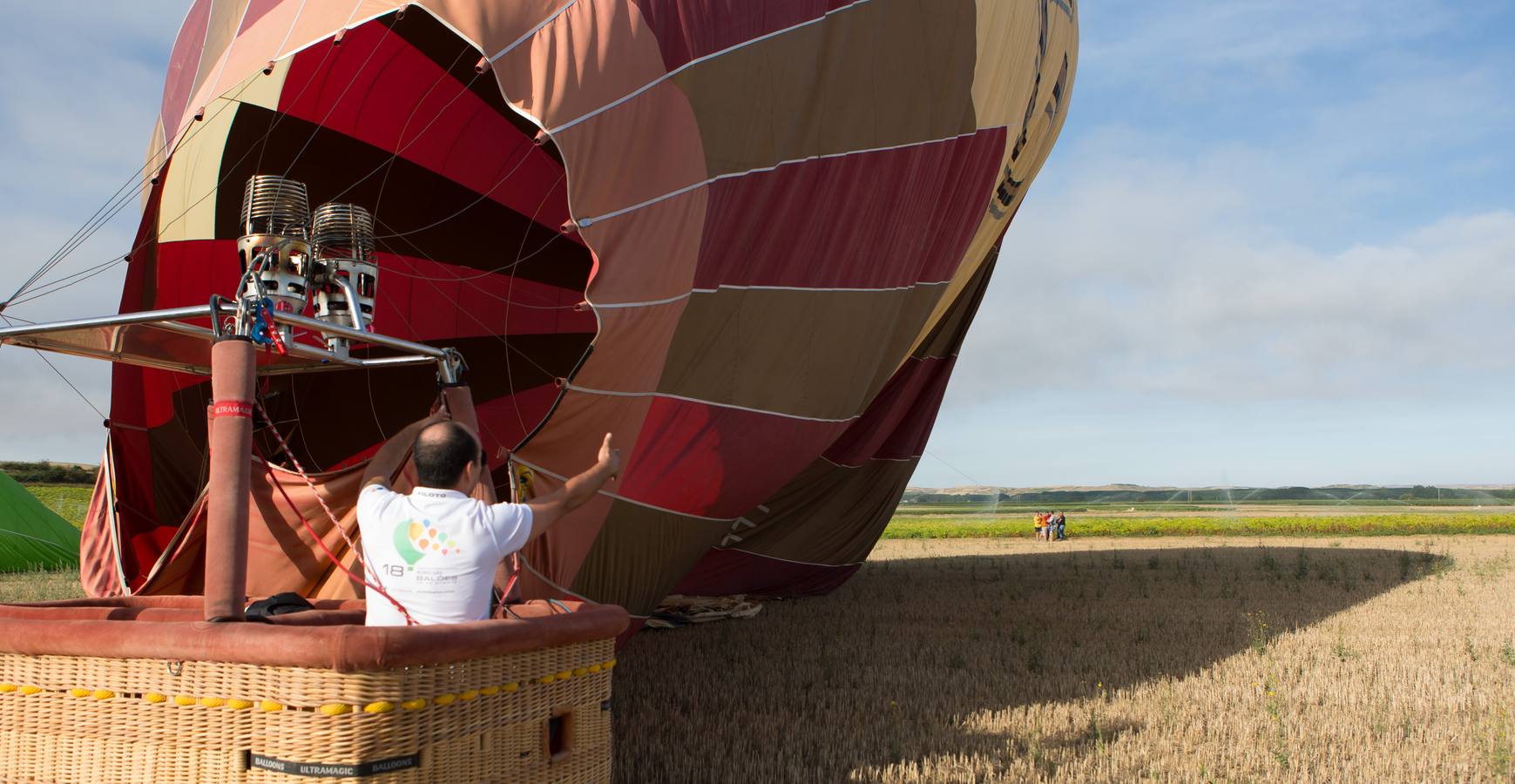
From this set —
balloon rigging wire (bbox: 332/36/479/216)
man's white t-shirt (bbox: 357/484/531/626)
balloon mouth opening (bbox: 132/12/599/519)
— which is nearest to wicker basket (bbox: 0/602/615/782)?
man's white t-shirt (bbox: 357/484/531/626)

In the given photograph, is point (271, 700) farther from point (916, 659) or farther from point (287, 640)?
point (916, 659)

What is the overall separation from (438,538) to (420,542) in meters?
0.05

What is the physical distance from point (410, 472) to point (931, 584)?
6.92m

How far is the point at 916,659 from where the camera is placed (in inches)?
243

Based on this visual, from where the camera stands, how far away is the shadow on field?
422cm

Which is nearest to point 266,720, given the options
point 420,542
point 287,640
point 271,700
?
point 271,700

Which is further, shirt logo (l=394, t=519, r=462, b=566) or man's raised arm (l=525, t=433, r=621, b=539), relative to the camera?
man's raised arm (l=525, t=433, r=621, b=539)

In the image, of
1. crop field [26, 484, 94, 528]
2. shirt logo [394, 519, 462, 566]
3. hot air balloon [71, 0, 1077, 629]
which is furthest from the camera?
crop field [26, 484, 94, 528]

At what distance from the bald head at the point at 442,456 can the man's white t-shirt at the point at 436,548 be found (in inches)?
1.3

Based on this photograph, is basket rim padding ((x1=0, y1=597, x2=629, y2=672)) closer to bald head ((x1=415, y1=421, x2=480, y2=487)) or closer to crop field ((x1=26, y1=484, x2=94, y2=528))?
bald head ((x1=415, y1=421, x2=480, y2=487))

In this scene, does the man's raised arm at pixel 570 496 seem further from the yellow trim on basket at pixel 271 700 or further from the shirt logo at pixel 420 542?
the yellow trim on basket at pixel 271 700

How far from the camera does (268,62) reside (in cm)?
493

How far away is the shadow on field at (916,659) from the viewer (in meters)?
4.22

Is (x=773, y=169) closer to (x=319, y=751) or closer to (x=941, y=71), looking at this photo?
(x=941, y=71)
